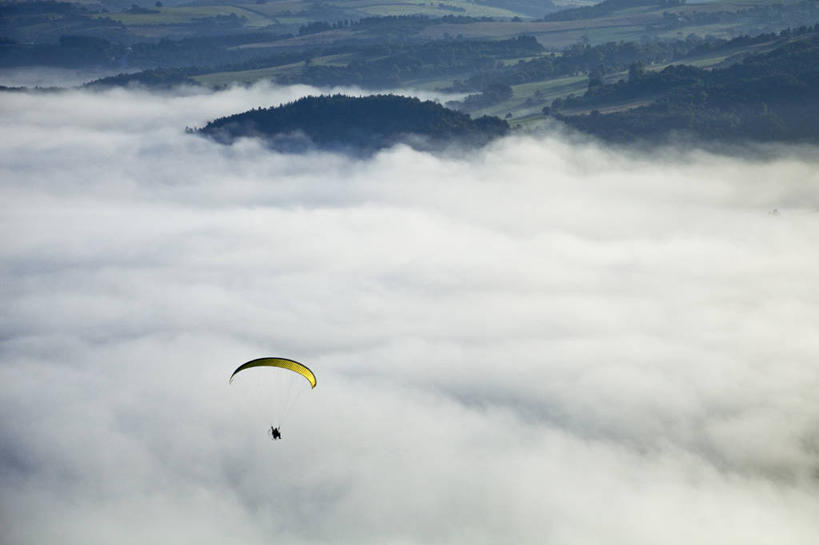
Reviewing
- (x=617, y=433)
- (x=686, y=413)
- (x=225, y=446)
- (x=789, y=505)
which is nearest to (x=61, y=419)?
(x=225, y=446)

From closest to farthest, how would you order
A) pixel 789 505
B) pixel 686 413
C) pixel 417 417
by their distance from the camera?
pixel 789 505, pixel 686 413, pixel 417 417

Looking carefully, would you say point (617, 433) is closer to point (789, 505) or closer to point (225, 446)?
point (789, 505)

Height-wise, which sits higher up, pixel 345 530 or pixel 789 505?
pixel 789 505

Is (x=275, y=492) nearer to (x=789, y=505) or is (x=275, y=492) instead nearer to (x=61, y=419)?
(x=61, y=419)

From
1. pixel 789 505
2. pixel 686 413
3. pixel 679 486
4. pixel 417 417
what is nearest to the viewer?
pixel 789 505

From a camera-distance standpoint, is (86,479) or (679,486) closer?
(679,486)

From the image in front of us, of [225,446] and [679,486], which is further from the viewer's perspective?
[225,446]

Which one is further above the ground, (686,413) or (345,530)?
(686,413)

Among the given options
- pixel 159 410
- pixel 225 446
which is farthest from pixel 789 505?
pixel 159 410

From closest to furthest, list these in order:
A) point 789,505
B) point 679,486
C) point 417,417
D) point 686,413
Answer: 1. point 789,505
2. point 679,486
3. point 686,413
4. point 417,417
